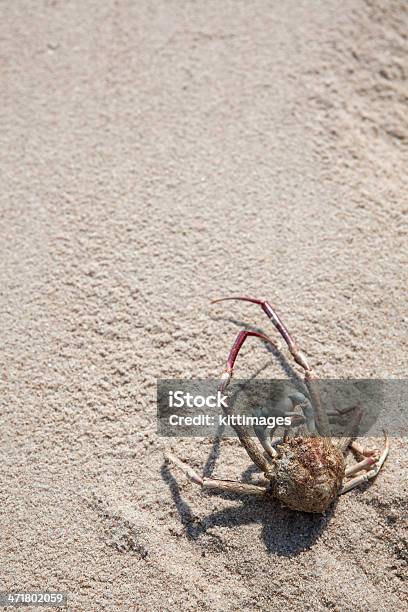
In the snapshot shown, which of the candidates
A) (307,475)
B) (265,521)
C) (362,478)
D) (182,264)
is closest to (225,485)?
(265,521)

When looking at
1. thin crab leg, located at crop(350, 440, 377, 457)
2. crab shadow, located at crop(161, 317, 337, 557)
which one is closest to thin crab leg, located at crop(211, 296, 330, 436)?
thin crab leg, located at crop(350, 440, 377, 457)

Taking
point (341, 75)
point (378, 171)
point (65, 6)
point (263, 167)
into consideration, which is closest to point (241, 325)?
point (263, 167)

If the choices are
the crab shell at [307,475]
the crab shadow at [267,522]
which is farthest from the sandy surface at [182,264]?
the crab shell at [307,475]

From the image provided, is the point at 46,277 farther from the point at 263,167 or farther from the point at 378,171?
the point at 378,171

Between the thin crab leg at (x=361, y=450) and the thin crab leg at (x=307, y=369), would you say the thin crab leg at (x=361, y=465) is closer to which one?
the thin crab leg at (x=361, y=450)

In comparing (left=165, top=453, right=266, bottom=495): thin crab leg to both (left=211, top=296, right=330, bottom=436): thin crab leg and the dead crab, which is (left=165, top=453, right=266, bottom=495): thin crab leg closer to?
the dead crab

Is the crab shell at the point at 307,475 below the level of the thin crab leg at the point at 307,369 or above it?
below
